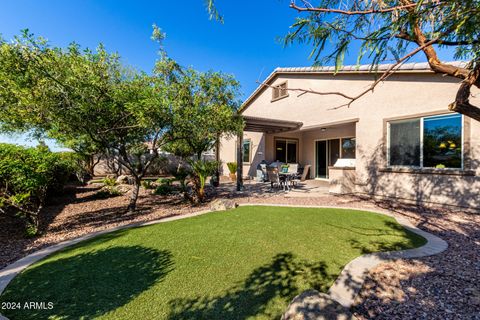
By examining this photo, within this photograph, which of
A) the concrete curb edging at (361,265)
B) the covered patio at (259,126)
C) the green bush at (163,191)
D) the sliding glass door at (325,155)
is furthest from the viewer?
the sliding glass door at (325,155)

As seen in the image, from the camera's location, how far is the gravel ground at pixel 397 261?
265 centimetres

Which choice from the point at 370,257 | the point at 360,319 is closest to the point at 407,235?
the point at 370,257

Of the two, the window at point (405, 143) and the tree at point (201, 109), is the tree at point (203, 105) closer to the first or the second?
the tree at point (201, 109)

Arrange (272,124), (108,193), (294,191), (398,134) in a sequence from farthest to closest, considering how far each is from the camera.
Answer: (272,124)
(108,193)
(294,191)
(398,134)

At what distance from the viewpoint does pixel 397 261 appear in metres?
3.70

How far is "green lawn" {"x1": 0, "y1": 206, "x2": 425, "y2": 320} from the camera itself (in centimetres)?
264

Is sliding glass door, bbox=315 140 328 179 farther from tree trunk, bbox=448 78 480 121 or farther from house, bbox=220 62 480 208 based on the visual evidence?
tree trunk, bbox=448 78 480 121

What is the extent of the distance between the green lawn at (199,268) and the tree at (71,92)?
10.5ft

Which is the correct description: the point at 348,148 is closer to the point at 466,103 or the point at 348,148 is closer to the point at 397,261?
the point at 397,261

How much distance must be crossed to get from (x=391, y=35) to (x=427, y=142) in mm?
7590

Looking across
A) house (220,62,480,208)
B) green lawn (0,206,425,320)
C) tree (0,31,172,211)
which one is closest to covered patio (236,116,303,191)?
house (220,62,480,208)

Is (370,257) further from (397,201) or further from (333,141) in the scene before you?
(333,141)

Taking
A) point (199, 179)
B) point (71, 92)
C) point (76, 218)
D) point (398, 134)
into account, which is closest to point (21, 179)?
point (71, 92)

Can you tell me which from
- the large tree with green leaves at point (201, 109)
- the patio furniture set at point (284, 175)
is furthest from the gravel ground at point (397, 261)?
the patio furniture set at point (284, 175)
